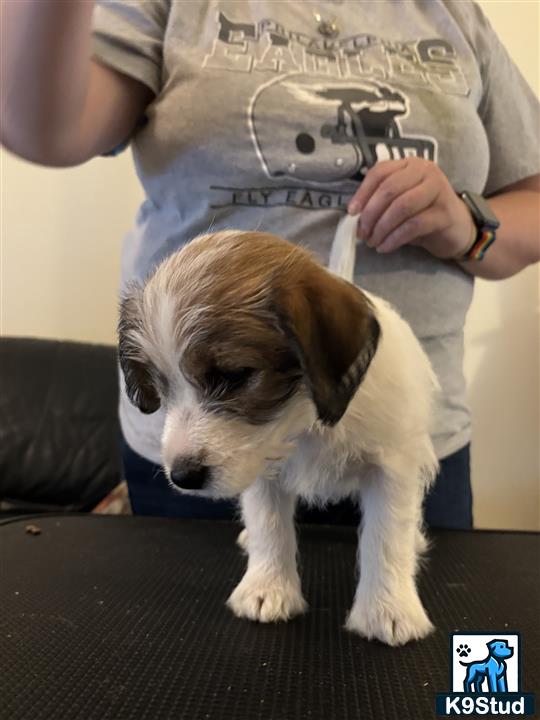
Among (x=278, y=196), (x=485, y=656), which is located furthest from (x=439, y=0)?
(x=485, y=656)

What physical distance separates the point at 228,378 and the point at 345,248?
45cm

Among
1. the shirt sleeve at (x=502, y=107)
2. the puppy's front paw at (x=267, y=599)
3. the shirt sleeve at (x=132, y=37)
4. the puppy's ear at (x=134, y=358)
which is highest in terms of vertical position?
the shirt sleeve at (x=132, y=37)

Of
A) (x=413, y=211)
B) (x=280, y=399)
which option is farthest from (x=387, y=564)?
(x=413, y=211)

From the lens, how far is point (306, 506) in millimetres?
1337

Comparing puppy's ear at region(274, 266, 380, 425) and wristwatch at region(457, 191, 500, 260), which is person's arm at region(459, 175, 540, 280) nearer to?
wristwatch at region(457, 191, 500, 260)

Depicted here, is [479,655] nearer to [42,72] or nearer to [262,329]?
[262,329]

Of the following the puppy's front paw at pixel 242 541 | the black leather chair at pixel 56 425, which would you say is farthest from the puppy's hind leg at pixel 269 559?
the black leather chair at pixel 56 425

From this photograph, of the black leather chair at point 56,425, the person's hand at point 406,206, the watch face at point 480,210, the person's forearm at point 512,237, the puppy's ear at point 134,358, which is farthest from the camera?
the black leather chair at point 56,425

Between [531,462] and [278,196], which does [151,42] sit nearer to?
[278,196]

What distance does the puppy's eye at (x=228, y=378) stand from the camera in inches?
29.0

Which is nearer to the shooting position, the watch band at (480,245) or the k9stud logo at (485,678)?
the k9stud logo at (485,678)

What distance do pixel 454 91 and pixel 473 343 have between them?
146cm

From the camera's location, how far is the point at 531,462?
2596 mm

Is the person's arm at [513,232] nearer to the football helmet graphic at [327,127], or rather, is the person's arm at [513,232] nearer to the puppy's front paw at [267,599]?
the football helmet graphic at [327,127]
